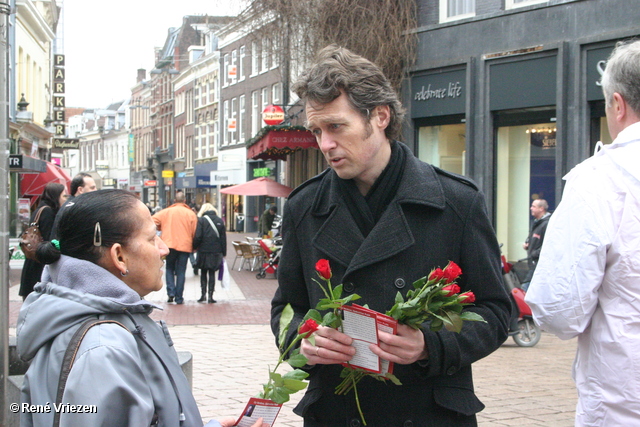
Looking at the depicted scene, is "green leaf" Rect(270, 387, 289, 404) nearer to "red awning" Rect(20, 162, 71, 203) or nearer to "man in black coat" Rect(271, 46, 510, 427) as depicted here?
"man in black coat" Rect(271, 46, 510, 427)

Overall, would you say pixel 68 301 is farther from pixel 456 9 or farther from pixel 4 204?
pixel 456 9

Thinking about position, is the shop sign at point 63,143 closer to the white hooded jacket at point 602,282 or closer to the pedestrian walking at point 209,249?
the pedestrian walking at point 209,249

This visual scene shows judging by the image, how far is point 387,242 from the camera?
93.2 inches

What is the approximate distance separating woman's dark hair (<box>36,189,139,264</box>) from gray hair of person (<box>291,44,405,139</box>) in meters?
0.70

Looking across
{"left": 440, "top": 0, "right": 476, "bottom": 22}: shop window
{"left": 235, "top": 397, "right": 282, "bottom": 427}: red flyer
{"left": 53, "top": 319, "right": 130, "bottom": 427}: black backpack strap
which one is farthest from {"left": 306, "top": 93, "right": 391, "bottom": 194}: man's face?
{"left": 440, "top": 0, "right": 476, "bottom": 22}: shop window

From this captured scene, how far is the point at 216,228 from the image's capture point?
14.2m

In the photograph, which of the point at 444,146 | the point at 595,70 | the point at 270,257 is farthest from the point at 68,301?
the point at 270,257

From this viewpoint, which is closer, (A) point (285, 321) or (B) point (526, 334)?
(A) point (285, 321)

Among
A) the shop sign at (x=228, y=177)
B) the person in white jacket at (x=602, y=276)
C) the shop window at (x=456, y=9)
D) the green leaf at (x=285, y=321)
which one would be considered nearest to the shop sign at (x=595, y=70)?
the shop window at (x=456, y=9)

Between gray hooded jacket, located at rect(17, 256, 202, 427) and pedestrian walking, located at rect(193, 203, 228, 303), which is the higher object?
gray hooded jacket, located at rect(17, 256, 202, 427)

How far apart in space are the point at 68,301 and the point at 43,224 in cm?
681

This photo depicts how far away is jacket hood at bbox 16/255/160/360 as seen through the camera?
6.25 feet

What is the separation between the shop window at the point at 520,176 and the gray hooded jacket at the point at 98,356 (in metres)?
12.8

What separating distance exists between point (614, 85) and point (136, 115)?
84.4 meters
